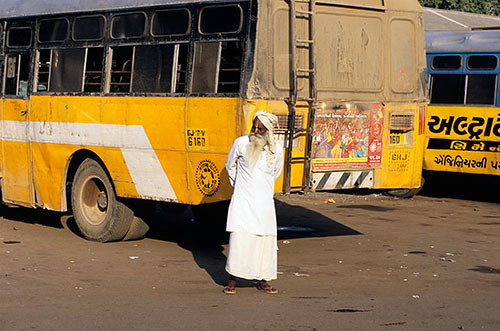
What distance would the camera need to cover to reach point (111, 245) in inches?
490

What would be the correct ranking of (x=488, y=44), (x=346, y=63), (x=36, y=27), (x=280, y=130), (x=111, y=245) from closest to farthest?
(x=280, y=130)
(x=346, y=63)
(x=111, y=245)
(x=36, y=27)
(x=488, y=44)

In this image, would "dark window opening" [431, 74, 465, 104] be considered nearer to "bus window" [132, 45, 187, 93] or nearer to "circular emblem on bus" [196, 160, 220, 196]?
"bus window" [132, 45, 187, 93]

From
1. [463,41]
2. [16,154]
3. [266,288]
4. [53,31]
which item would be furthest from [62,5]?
[463,41]

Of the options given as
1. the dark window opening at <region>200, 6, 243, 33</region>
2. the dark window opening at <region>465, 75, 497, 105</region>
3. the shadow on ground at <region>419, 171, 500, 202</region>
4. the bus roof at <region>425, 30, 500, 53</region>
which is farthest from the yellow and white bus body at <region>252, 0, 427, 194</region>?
the shadow on ground at <region>419, 171, 500, 202</region>

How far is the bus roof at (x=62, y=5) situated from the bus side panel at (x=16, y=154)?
1.21m

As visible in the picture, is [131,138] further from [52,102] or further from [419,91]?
[419,91]

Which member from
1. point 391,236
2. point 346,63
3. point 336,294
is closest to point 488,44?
point 391,236

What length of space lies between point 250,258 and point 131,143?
3.31 meters

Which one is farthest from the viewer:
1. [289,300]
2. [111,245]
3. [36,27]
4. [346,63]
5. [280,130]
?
[36,27]

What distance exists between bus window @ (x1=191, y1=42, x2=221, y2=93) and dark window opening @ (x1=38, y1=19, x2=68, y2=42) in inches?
100

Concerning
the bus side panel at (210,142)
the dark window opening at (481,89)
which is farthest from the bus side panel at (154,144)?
the dark window opening at (481,89)

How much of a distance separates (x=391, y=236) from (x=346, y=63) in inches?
117

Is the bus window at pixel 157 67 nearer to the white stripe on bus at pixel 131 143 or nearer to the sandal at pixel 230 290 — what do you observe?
the white stripe on bus at pixel 131 143

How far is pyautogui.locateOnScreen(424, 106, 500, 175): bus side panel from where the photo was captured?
703 inches
